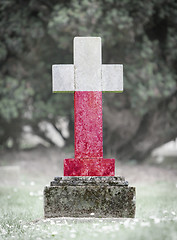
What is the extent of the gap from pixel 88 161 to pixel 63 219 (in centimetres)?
84

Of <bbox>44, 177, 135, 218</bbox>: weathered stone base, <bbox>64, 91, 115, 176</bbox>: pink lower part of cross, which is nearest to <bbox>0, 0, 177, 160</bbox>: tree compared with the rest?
<bbox>64, 91, 115, 176</bbox>: pink lower part of cross

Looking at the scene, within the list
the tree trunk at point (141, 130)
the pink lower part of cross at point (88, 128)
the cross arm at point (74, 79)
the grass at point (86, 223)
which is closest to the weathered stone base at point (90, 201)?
the grass at point (86, 223)

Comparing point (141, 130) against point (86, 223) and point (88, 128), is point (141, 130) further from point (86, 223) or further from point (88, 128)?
point (86, 223)

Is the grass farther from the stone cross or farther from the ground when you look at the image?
the stone cross

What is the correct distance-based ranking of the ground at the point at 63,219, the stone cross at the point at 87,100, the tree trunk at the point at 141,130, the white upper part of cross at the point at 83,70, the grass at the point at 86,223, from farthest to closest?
the tree trunk at the point at 141,130 → the white upper part of cross at the point at 83,70 → the stone cross at the point at 87,100 → the ground at the point at 63,219 → the grass at the point at 86,223

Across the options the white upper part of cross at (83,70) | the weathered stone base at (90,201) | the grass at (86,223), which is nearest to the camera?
the grass at (86,223)

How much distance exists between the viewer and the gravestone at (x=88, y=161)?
4402 millimetres

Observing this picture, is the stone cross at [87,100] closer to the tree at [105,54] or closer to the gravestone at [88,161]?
the gravestone at [88,161]

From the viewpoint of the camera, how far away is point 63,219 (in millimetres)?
4312

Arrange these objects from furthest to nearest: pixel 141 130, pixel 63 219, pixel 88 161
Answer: pixel 141 130
pixel 88 161
pixel 63 219

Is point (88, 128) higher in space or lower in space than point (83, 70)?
lower

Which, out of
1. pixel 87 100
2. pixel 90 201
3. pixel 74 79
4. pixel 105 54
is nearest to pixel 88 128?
pixel 87 100

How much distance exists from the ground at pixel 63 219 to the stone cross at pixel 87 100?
76 cm

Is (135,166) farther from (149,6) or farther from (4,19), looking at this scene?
(4,19)
